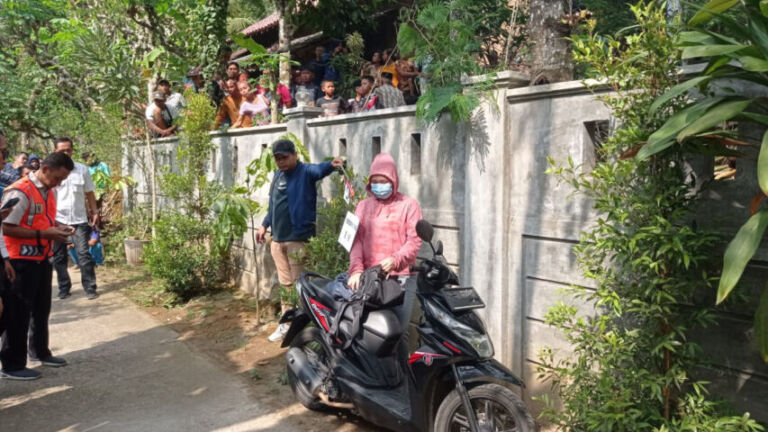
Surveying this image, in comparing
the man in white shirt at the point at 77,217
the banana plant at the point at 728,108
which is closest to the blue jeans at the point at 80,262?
the man in white shirt at the point at 77,217

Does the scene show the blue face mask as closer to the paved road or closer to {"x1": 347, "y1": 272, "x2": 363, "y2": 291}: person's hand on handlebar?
{"x1": 347, "y1": 272, "x2": 363, "y2": 291}: person's hand on handlebar

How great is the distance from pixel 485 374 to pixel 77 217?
23.7 ft

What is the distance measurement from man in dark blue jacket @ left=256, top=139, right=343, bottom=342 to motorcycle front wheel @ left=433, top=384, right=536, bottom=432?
3067 mm

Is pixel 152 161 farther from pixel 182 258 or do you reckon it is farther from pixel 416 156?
pixel 416 156

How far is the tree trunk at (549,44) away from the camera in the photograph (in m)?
5.12

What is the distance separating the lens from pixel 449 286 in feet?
13.2

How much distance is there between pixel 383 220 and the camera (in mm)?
4805

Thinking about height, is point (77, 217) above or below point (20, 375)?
above

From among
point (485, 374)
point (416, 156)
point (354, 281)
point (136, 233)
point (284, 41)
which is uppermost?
point (284, 41)

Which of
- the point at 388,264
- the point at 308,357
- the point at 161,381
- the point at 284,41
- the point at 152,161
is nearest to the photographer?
the point at 388,264

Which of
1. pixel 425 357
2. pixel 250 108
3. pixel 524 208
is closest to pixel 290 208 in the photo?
pixel 524 208

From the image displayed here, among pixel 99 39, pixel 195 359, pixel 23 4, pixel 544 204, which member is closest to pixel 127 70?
pixel 99 39

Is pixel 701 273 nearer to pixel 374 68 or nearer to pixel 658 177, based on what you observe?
pixel 658 177

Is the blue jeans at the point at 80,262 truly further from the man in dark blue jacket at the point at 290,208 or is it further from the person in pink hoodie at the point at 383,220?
the person in pink hoodie at the point at 383,220
